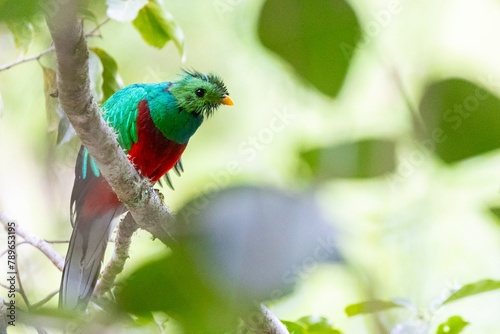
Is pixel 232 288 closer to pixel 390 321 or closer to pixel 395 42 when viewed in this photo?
pixel 390 321

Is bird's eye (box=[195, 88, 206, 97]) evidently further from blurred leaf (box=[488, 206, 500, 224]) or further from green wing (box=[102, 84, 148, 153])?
blurred leaf (box=[488, 206, 500, 224])

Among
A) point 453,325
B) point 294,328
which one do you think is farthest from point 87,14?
point 294,328

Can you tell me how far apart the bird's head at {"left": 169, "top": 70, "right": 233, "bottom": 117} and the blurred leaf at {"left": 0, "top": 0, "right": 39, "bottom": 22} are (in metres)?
1.66

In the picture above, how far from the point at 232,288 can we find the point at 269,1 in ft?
0.58

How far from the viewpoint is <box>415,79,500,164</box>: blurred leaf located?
31 cm

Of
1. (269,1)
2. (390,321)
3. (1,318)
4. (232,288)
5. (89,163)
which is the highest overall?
(269,1)

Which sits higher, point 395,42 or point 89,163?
point 395,42

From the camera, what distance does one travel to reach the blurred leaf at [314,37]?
1.05ft

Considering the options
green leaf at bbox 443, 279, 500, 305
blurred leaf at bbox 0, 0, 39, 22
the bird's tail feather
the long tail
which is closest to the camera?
blurred leaf at bbox 0, 0, 39, 22

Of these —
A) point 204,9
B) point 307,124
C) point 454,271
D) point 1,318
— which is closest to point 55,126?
point 204,9

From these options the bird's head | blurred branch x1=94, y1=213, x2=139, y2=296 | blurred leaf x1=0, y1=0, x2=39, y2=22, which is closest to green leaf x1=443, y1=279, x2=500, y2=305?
blurred leaf x1=0, y1=0, x2=39, y2=22

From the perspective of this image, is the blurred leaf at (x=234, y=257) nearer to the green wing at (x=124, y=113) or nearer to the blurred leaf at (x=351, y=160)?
the blurred leaf at (x=351, y=160)

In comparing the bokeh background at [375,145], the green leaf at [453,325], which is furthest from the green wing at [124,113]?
the bokeh background at [375,145]

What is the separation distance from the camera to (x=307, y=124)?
1.33 feet
